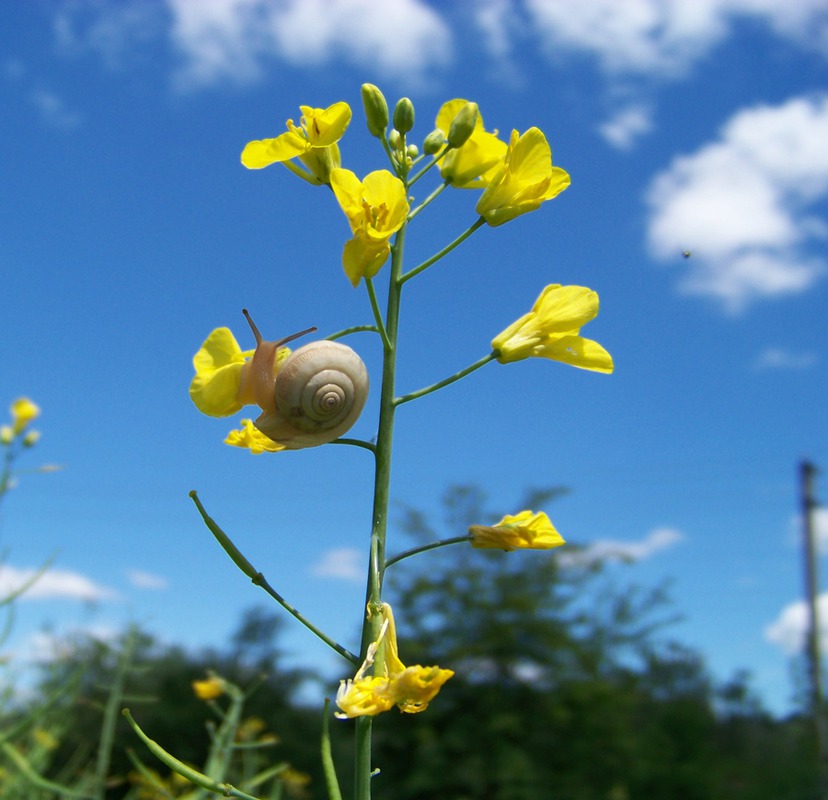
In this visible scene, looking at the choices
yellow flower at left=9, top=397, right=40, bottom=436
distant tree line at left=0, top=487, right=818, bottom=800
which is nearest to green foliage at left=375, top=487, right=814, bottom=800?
distant tree line at left=0, top=487, right=818, bottom=800

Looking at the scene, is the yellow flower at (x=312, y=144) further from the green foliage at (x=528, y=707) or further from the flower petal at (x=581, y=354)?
the green foliage at (x=528, y=707)

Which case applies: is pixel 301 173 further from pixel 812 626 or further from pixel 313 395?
pixel 812 626

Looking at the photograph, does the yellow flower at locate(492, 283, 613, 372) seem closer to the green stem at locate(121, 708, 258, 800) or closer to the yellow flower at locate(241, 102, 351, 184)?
the yellow flower at locate(241, 102, 351, 184)

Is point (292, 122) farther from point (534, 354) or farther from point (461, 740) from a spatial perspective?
point (461, 740)

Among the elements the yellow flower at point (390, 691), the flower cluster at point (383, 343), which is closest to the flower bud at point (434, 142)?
the flower cluster at point (383, 343)

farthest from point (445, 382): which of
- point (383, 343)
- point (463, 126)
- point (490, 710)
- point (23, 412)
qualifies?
point (490, 710)
